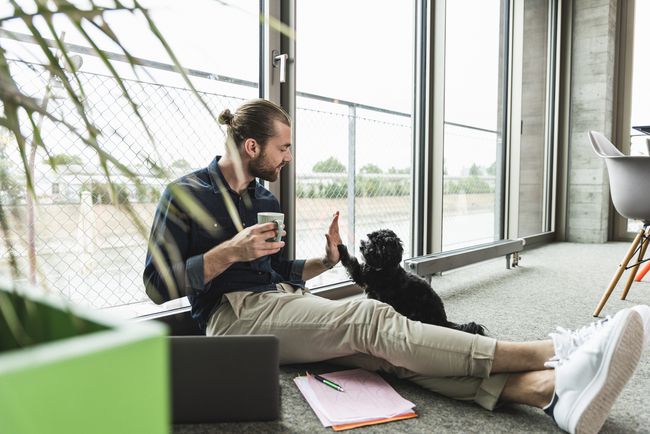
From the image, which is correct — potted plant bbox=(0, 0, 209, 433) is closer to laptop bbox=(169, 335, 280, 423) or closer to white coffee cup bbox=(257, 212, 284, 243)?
laptop bbox=(169, 335, 280, 423)

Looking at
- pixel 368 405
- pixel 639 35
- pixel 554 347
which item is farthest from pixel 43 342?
pixel 639 35

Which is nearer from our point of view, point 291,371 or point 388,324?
point 388,324

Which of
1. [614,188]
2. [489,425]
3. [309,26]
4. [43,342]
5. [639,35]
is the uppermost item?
[639,35]

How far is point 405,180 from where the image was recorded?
3.16 m

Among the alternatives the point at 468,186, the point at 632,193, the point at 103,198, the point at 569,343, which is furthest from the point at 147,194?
the point at 468,186

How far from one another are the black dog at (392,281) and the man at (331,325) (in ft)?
0.60

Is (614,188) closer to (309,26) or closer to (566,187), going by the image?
(309,26)

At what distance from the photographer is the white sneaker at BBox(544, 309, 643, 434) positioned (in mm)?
1021

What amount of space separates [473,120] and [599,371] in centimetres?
294

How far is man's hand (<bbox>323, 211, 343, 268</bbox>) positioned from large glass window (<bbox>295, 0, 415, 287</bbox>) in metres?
0.55

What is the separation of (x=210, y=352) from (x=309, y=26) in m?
1.74

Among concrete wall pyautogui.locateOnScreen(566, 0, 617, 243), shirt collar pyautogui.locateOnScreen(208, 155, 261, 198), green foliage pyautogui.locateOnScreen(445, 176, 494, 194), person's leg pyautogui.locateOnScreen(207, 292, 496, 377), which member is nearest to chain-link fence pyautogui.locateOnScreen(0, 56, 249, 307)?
shirt collar pyautogui.locateOnScreen(208, 155, 261, 198)

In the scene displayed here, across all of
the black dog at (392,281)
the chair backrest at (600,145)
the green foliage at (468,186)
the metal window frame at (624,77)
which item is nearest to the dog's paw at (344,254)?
the black dog at (392,281)

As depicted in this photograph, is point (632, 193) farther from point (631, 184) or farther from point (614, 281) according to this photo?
point (614, 281)
